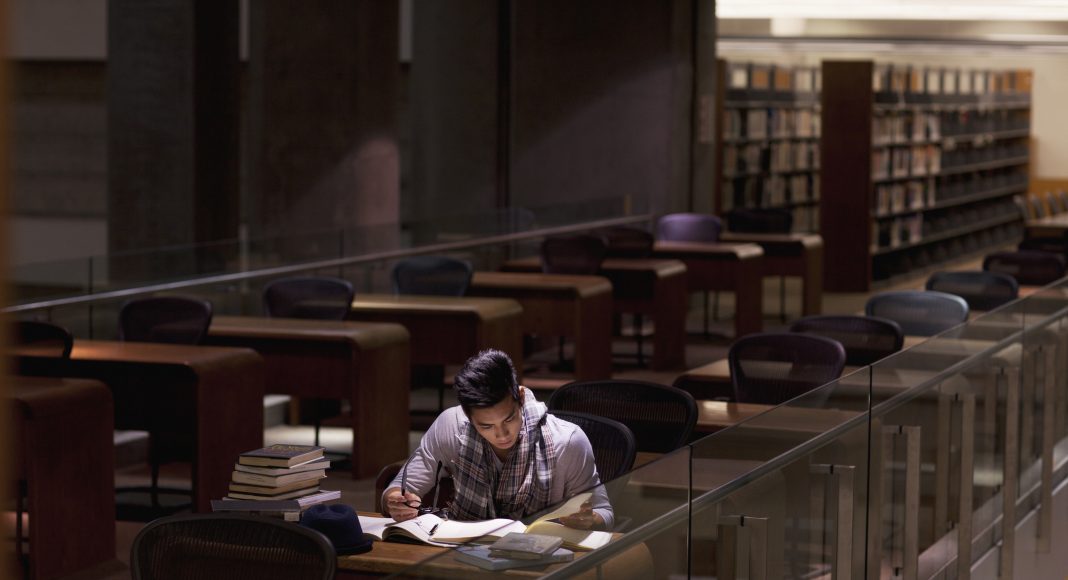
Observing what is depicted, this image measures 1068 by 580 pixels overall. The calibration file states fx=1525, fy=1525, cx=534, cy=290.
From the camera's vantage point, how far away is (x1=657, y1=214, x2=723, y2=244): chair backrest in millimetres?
13281

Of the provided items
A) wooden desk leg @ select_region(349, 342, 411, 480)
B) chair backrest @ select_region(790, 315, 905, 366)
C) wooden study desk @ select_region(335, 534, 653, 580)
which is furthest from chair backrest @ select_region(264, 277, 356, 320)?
wooden study desk @ select_region(335, 534, 653, 580)

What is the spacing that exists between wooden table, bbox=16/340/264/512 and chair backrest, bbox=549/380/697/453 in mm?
2110

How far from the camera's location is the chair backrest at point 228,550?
323 centimetres

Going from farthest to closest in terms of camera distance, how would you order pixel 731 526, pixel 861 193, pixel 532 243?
pixel 861 193 → pixel 532 243 → pixel 731 526

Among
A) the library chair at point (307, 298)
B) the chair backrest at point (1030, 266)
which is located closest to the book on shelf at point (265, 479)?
the library chair at point (307, 298)

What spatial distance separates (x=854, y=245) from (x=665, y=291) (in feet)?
19.4

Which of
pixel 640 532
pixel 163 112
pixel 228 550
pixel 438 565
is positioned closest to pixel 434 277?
pixel 163 112

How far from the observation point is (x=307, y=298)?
862cm

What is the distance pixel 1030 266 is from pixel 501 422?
24.1 ft

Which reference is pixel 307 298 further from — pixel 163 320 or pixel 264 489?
pixel 264 489

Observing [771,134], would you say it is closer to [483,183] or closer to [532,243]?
[483,183]

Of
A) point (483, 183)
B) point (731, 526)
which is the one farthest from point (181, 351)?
point (483, 183)

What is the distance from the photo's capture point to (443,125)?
576 inches

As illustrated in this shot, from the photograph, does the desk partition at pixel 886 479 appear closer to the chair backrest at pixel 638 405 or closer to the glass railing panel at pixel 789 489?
the glass railing panel at pixel 789 489
